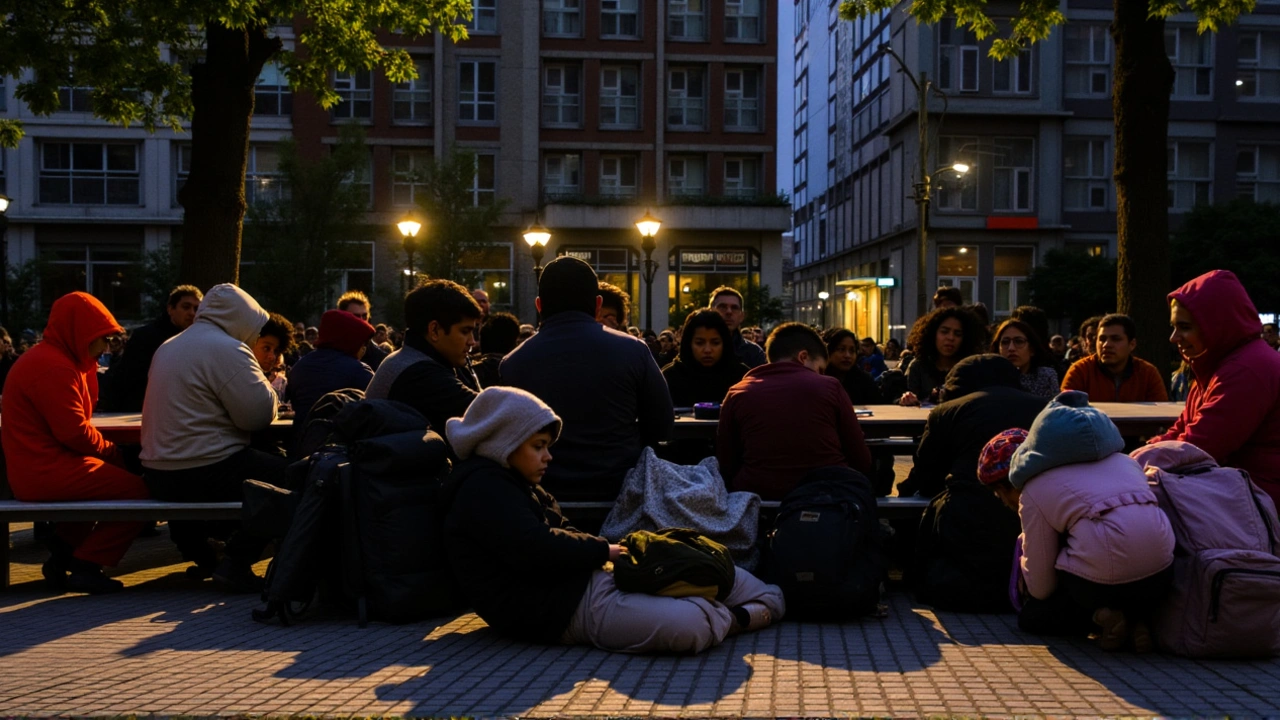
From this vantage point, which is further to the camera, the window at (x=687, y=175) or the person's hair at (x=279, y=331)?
the window at (x=687, y=175)

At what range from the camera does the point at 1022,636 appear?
251 inches

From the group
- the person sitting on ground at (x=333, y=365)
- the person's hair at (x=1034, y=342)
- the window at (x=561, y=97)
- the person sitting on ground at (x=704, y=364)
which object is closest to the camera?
the person sitting on ground at (x=333, y=365)

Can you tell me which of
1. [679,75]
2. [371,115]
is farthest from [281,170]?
[679,75]

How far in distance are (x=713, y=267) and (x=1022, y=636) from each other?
143 ft

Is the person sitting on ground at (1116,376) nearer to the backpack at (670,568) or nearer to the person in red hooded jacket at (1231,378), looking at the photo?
the person in red hooded jacket at (1231,378)

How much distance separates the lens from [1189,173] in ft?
166

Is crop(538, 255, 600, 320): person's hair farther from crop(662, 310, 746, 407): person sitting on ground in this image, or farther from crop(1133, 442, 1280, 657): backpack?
crop(1133, 442, 1280, 657): backpack

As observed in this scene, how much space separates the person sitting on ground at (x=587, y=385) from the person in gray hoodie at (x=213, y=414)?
1708 millimetres

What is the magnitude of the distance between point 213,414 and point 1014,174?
152ft

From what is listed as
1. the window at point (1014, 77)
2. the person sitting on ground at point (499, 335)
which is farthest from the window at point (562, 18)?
the person sitting on ground at point (499, 335)

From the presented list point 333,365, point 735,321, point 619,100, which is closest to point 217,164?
point 333,365

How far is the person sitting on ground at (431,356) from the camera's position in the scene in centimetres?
734

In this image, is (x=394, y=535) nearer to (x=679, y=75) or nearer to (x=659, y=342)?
(x=659, y=342)

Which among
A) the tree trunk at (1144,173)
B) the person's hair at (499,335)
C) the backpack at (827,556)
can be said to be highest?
the tree trunk at (1144,173)
